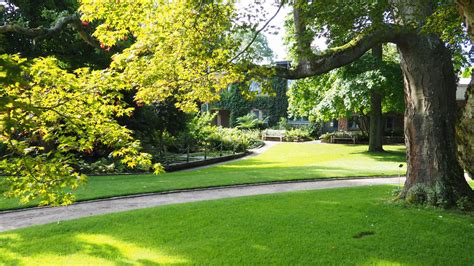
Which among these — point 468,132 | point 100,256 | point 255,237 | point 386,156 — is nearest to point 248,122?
point 386,156

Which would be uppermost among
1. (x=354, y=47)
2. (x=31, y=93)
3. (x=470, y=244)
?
(x=354, y=47)

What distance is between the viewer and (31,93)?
3785 millimetres

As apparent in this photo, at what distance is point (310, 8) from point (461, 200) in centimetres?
530

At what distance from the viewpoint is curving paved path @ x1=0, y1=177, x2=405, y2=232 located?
8.24 meters

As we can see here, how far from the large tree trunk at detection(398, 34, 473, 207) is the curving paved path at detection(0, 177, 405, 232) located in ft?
13.1

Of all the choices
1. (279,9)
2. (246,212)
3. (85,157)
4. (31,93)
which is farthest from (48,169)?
(85,157)

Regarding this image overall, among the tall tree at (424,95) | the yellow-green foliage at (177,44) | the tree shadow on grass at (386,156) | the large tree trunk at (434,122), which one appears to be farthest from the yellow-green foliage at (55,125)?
the tree shadow on grass at (386,156)

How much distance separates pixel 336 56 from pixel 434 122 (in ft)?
8.76

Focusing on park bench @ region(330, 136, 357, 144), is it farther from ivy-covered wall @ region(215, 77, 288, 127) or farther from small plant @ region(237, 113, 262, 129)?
ivy-covered wall @ region(215, 77, 288, 127)

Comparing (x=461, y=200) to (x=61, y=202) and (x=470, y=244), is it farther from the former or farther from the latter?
(x=61, y=202)

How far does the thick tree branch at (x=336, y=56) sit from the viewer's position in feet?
27.1

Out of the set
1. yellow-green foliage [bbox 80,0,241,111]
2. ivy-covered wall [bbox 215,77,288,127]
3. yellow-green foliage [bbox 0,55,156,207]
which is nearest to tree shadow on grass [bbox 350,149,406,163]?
yellow-green foliage [bbox 80,0,241,111]

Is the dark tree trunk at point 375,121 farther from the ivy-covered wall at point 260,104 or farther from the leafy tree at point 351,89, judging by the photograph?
the ivy-covered wall at point 260,104

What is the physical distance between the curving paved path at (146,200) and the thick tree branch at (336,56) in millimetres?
4109
